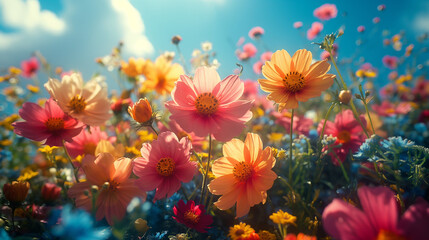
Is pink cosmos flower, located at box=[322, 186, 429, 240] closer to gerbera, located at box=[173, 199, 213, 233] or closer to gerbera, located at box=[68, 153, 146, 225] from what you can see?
gerbera, located at box=[173, 199, 213, 233]

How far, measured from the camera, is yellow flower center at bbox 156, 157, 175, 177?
61 centimetres

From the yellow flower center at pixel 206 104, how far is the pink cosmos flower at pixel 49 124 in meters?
0.32

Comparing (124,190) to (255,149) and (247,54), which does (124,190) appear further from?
(247,54)

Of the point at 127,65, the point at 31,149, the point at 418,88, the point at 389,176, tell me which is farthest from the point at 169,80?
the point at 418,88

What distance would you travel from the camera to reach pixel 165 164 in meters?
0.62

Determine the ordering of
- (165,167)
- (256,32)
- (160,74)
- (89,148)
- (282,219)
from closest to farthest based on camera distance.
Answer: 1. (282,219)
2. (165,167)
3. (89,148)
4. (160,74)
5. (256,32)

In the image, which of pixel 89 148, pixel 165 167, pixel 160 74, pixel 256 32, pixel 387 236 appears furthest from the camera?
pixel 256 32

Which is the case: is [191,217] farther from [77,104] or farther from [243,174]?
[77,104]

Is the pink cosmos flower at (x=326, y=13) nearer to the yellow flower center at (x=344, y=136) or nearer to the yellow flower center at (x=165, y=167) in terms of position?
the yellow flower center at (x=344, y=136)

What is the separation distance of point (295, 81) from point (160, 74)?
0.77 meters

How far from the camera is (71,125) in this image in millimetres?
678

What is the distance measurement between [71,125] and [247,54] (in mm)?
1544

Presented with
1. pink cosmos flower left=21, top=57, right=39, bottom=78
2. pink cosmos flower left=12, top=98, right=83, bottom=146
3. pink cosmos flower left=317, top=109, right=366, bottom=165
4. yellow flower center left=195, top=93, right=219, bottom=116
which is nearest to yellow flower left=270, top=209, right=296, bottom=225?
yellow flower center left=195, top=93, right=219, bottom=116

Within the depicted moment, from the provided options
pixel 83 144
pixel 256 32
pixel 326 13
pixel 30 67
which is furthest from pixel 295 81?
pixel 30 67
